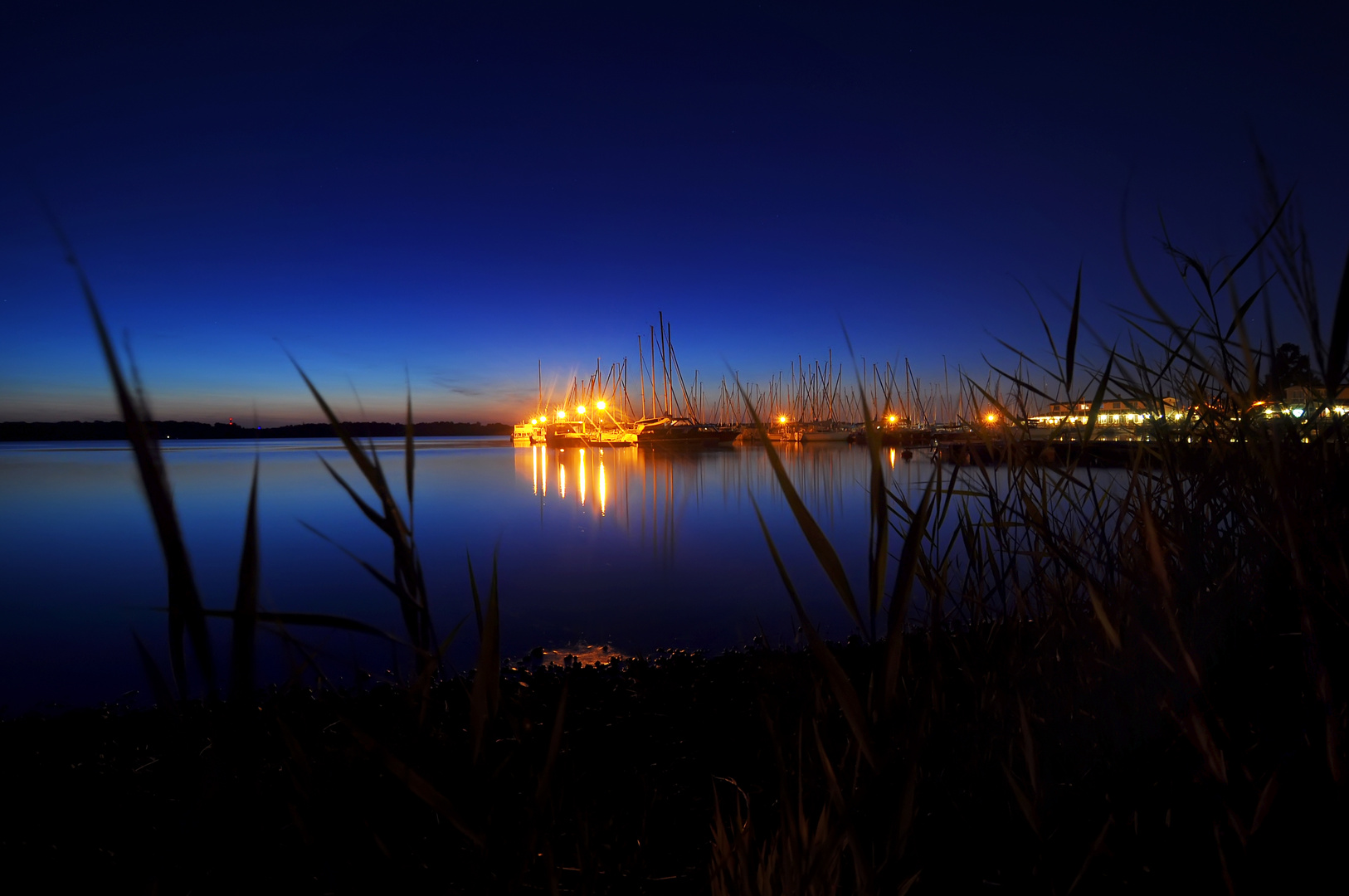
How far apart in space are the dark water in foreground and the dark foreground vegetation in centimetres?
27

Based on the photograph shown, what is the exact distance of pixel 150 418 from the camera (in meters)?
0.63

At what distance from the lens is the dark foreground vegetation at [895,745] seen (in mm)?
997

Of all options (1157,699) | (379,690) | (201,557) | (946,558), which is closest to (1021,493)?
(946,558)

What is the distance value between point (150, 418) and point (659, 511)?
478 inches

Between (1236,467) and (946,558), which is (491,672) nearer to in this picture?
(946,558)

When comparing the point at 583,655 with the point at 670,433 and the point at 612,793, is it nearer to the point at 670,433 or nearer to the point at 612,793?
the point at 612,793

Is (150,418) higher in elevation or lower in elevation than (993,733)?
higher

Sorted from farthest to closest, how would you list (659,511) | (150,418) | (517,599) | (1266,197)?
(659,511), (517,599), (1266,197), (150,418)

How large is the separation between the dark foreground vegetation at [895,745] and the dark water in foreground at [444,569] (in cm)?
27

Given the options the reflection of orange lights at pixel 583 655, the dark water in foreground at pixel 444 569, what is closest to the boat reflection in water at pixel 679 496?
the dark water in foreground at pixel 444 569

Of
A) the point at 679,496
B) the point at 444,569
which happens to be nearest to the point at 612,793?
the point at 444,569

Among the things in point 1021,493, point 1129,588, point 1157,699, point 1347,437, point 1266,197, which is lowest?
point 1157,699

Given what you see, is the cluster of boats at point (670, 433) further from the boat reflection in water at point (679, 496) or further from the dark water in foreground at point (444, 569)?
the dark water in foreground at point (444, 569)

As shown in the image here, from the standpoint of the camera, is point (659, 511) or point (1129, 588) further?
point (659, 511)
